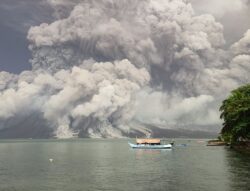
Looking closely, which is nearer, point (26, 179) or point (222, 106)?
point (26, 179)

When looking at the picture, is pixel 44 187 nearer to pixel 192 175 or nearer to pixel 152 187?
pixel 152 187

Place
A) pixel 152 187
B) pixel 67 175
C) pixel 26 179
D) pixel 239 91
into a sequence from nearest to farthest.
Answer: pixel 152 187, pixel 26 179, pixel 67 175, pixel 239 91

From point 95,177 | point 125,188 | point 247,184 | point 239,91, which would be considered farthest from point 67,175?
point 239,91

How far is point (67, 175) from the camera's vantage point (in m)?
83.4

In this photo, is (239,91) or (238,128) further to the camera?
(239,91)

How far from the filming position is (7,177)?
268 ft

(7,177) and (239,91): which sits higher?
(239,91)

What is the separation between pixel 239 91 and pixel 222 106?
12.4m

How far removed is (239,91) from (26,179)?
436ft

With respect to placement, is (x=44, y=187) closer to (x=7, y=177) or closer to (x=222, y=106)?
(x=7, y=177)

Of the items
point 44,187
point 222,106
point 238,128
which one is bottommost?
point 44,187

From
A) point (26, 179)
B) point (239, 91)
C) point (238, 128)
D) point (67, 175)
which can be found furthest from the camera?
point (239, 91)

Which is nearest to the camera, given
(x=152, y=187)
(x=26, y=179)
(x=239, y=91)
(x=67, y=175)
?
(x=152, y=187)

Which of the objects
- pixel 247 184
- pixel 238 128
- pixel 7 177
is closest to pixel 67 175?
pixel 7 177
